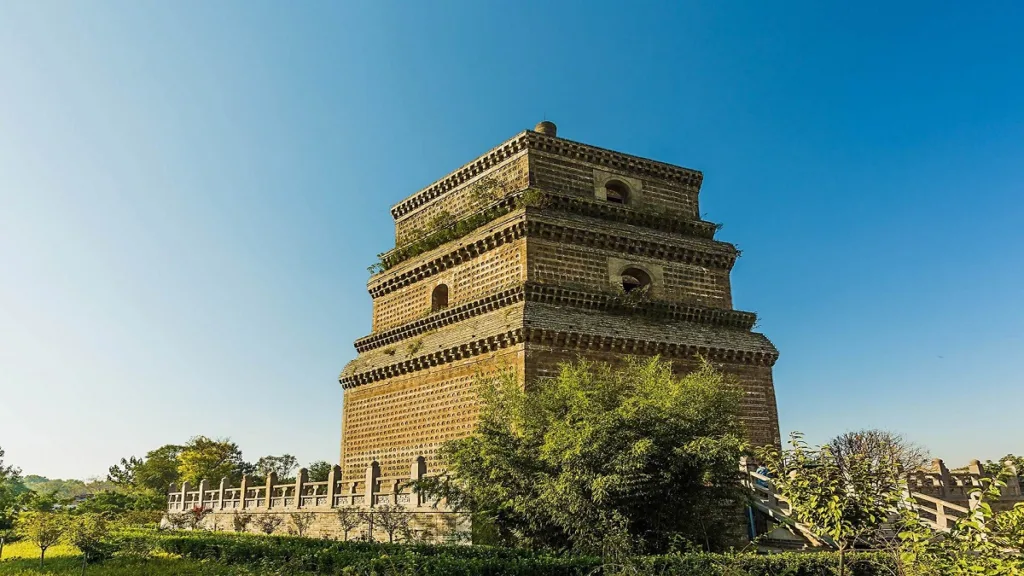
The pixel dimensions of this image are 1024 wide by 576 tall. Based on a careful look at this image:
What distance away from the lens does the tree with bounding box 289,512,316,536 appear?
2102cm

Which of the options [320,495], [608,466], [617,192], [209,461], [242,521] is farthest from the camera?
[209,461]

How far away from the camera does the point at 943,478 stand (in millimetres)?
20984

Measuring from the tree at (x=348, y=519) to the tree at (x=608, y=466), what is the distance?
364 cm

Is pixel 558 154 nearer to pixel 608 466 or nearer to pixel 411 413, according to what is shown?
pixel 411 413

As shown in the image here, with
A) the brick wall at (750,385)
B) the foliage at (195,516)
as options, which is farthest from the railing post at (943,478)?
the foliage at (195,516)

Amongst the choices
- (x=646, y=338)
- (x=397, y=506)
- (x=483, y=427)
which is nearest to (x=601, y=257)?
(x=646, y=338)

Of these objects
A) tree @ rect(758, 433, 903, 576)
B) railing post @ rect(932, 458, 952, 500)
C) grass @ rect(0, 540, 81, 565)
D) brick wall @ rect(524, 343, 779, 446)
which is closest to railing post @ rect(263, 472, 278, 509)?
grass @ rect(0, 540, 81, 565)

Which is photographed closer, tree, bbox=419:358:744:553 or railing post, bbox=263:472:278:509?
tree, bbox=419:358:744:553

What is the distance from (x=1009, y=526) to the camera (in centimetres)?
712

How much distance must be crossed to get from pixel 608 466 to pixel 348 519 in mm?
8709

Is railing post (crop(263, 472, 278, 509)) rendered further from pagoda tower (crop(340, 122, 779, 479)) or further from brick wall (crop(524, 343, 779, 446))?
brick wall (crop(524, 343, 779, 446))

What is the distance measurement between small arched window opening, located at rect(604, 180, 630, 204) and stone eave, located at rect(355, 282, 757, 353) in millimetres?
4159

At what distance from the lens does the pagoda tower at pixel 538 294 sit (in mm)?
21219

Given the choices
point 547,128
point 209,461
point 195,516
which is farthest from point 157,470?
point 547,128
